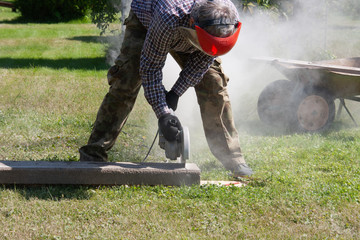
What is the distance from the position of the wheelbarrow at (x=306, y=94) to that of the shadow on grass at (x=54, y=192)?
123 inches

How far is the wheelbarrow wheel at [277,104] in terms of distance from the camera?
6078mm

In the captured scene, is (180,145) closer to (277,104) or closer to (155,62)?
(155,62)

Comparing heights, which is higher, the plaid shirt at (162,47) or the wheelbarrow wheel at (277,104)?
the plaid shirt at (162,47)

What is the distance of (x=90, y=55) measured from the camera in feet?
38.3

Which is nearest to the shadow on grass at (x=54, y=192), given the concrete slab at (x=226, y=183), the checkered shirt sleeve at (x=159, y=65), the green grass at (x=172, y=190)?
the green grass at (x=172, y=190)

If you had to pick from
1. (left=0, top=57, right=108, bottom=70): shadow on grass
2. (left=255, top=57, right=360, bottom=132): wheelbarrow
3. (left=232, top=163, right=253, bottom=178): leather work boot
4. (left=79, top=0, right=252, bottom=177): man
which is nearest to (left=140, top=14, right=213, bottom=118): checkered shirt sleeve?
(left=79, top=0, right=252, bottom=177): man

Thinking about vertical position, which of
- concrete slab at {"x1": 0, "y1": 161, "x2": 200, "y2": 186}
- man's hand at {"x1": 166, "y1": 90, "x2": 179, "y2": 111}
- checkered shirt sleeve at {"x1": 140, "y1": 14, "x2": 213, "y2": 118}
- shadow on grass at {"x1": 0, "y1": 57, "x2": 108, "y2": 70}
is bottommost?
shadow on grass at {"x1": 0, "y1": 57, "x2": 108, "y2": 70}

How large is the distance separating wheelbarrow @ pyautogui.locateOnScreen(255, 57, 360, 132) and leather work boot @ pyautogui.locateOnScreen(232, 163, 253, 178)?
76.2 inches

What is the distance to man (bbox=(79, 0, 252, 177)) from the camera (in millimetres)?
3191

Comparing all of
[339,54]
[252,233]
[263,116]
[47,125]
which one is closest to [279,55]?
[339,54]

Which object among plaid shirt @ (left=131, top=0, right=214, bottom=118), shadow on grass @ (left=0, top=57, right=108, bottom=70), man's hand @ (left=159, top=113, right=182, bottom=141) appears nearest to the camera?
plaid shirt @ (left=131, top=0, right=214, bottom=118)

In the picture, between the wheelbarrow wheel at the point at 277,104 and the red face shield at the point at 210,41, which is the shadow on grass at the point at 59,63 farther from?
the red face shield at the point at 210,41

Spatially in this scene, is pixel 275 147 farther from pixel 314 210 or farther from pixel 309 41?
pixel 309 41

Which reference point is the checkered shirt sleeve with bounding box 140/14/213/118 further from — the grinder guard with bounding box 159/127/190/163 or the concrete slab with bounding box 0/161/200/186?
the concrete slab with bounding box 0/161/200/186
